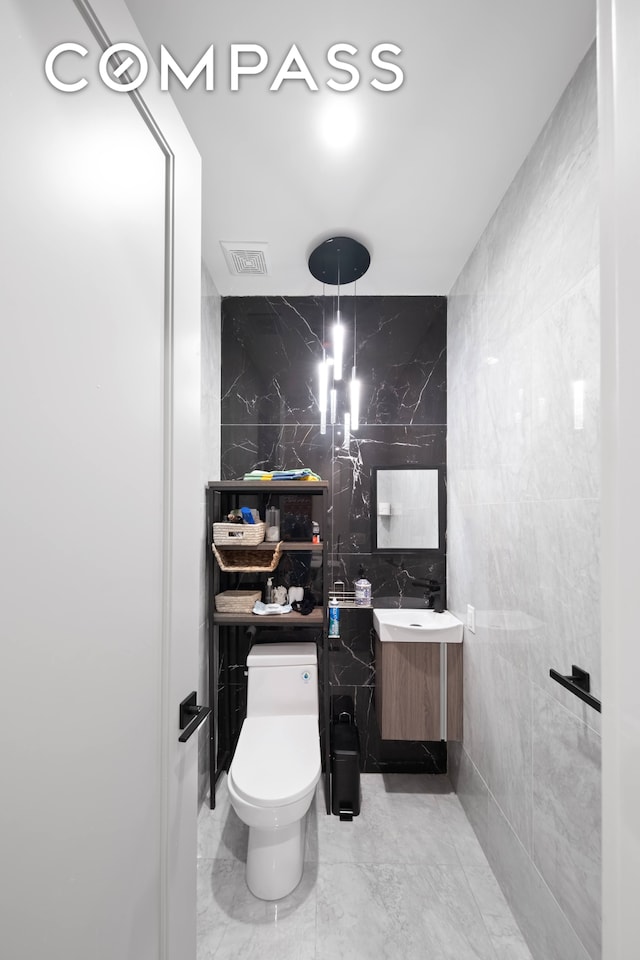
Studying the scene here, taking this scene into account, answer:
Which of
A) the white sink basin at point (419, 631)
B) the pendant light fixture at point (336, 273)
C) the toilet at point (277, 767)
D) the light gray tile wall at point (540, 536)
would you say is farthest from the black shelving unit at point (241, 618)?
the light gray tile wall at point (540, 536)

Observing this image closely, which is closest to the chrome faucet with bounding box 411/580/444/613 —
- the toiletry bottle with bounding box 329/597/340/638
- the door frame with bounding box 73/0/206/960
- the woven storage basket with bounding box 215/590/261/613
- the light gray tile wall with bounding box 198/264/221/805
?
the toiletry bottle with bounding box 329/597/340/638

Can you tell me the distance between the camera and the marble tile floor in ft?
4.60

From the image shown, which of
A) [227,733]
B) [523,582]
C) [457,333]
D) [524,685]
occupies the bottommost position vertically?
[227,733]

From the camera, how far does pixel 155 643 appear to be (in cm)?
84

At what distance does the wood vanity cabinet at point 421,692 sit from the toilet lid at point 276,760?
39 centimetres

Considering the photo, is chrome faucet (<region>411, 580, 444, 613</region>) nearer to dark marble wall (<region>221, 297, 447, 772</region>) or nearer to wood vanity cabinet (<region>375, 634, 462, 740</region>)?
dark marble wall (<region>221, 297, 447, 772</region>)

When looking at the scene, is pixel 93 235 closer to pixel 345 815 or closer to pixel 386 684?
pixel 386 684

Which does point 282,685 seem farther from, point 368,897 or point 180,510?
point 180,510

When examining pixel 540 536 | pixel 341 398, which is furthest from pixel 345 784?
pixel 341 398

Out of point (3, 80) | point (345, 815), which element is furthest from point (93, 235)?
point (345, 815)

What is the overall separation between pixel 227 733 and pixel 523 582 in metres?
1.74

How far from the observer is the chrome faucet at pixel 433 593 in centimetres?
236

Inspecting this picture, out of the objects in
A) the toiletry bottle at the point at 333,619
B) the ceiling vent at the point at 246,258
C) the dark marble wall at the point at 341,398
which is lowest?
the toiletry bottle at the point at 333,619

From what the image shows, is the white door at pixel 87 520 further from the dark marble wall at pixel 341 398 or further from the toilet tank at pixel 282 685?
the dark marble wall at pixel 341 398
